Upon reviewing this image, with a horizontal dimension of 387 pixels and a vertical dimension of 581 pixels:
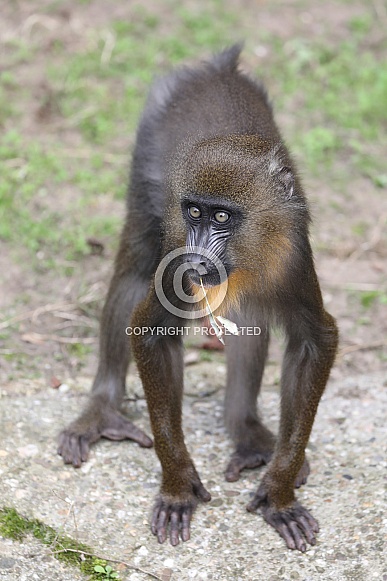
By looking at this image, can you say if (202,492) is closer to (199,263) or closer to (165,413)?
(165,413)

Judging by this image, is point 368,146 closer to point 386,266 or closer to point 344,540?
point 386,266

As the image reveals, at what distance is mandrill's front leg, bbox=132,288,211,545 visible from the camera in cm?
428

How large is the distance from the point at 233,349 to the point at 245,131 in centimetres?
115

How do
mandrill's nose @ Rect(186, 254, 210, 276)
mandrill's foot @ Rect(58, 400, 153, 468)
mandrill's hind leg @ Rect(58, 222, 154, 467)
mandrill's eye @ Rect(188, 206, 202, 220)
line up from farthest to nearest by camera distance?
mandrill's hind leg @ Rect(58, 222, 154, 467) < mandrill's foot @ Rect(58, 400, 153, 468) < mandrill's eye @ Rect(188, 206, 202, 220) < mandrill's nose @ Rect(186, 254, 210, 276)

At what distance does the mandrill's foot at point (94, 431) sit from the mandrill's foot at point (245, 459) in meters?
0.45

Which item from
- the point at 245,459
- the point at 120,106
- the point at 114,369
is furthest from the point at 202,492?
the point at 120,106

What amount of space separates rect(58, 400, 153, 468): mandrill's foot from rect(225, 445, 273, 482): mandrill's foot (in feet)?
1.47

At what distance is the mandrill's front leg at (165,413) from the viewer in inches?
169

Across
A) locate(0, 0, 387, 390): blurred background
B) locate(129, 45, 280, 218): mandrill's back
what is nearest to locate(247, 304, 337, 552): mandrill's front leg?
locate(129, 45, 280, 218): mandrill's back

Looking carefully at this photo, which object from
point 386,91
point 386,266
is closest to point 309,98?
point 386,91

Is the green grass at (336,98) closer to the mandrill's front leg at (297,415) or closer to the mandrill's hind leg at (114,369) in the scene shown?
the mandrill's hind leg at (114,369)

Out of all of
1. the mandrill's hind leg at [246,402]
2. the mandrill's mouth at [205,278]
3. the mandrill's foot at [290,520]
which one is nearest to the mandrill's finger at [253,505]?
the mandrill's foot at [290,520]

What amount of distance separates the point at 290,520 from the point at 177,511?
515 millimetres

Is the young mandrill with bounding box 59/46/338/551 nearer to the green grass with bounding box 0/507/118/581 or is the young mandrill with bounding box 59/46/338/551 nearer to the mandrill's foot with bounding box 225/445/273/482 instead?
the mandrill's foot with bounding box 225/445/273/482
